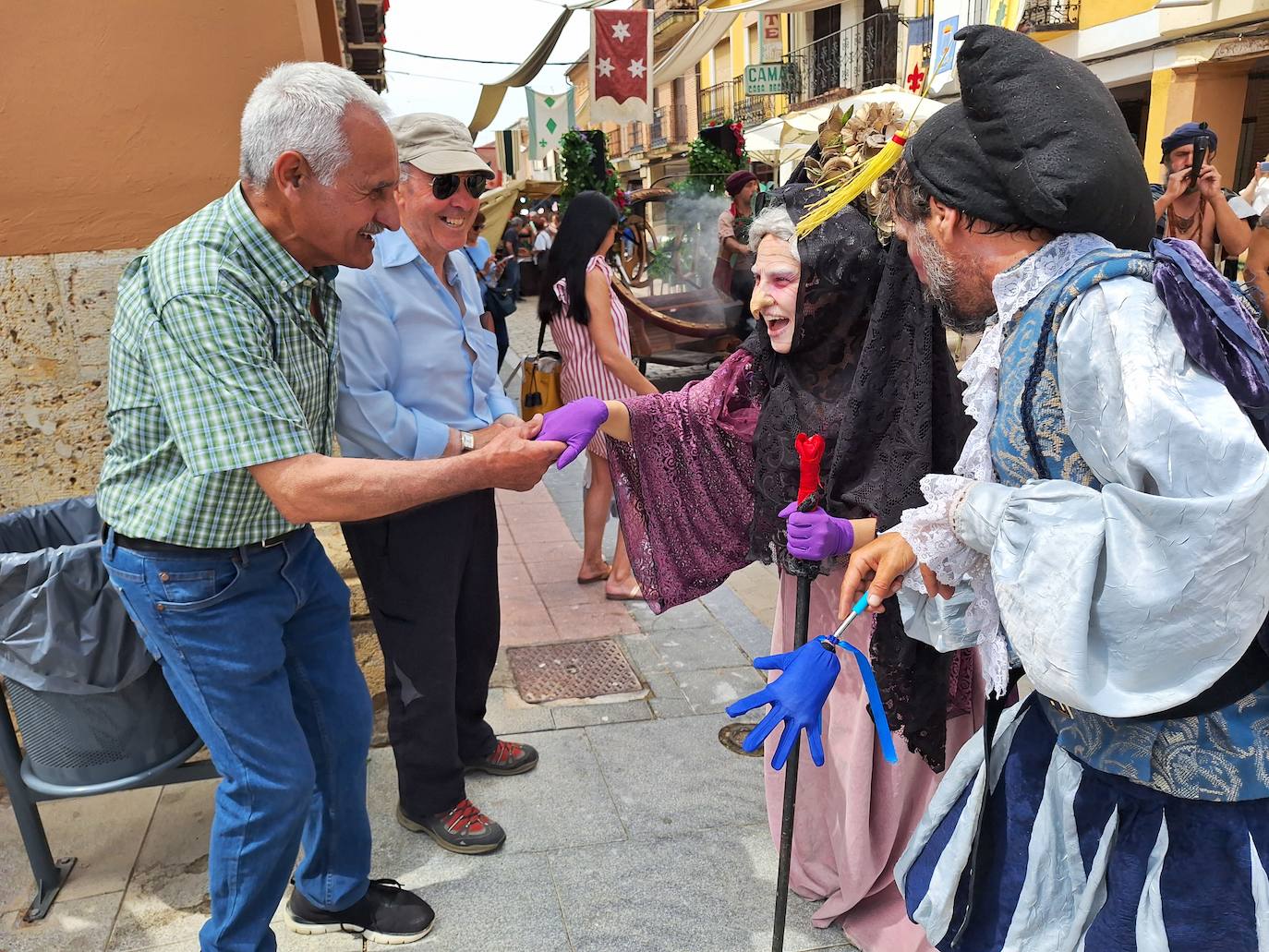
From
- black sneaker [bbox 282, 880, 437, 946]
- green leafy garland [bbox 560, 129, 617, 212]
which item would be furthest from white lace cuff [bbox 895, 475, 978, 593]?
green leafy garland [bbox 560, 129, 617, 212]

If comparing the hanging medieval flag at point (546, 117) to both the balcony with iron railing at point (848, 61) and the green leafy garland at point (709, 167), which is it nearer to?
the green leafy garland at point (709, 167)

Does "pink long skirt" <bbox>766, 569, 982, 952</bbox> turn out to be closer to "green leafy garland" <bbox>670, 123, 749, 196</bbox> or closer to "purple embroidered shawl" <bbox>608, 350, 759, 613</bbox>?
"purple embroidered shawl" <bbox>608, 350, 759, 613</bbox>

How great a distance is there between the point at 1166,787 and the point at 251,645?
1735mm

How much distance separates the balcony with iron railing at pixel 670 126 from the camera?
3291 cm

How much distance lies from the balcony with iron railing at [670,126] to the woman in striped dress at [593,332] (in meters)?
29.8

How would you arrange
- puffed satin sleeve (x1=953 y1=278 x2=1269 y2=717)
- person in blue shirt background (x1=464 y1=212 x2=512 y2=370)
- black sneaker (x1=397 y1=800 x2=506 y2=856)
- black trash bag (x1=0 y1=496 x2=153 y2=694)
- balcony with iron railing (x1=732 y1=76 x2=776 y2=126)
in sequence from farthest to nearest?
balcony with iron railing (x1=732 y1=76 x2=776 y2=126) < person in blue shirt background (x1=464 y1=212 x2=512 y2=370) < black sneaker (x1=397 y1=800 x2=506 y2=856) < black trash bag (x1=0 y1=496 x2=153 y2=694) < puffed satin sleeve (x1=953 y1=278 x2=1269 y2=717)

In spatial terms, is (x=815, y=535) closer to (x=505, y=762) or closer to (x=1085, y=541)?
(x=1085, y=541)

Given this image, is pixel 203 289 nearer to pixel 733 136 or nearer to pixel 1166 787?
pixel 1166 787

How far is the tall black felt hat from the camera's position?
1.36 meters

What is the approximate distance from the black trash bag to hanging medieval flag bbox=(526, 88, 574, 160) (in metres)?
14.4

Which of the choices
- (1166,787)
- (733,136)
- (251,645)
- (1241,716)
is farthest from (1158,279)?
(733,136)

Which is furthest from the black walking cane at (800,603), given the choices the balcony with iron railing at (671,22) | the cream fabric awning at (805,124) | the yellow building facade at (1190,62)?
the balcony with iron railing at (671,22)

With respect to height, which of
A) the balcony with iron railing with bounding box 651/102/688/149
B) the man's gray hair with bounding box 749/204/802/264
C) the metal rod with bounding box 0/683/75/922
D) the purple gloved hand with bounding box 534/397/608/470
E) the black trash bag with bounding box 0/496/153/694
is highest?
the man's gray hair with bounding box 749/204/802/264

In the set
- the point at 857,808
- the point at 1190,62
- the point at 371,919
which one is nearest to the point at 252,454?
the point at 371,919
